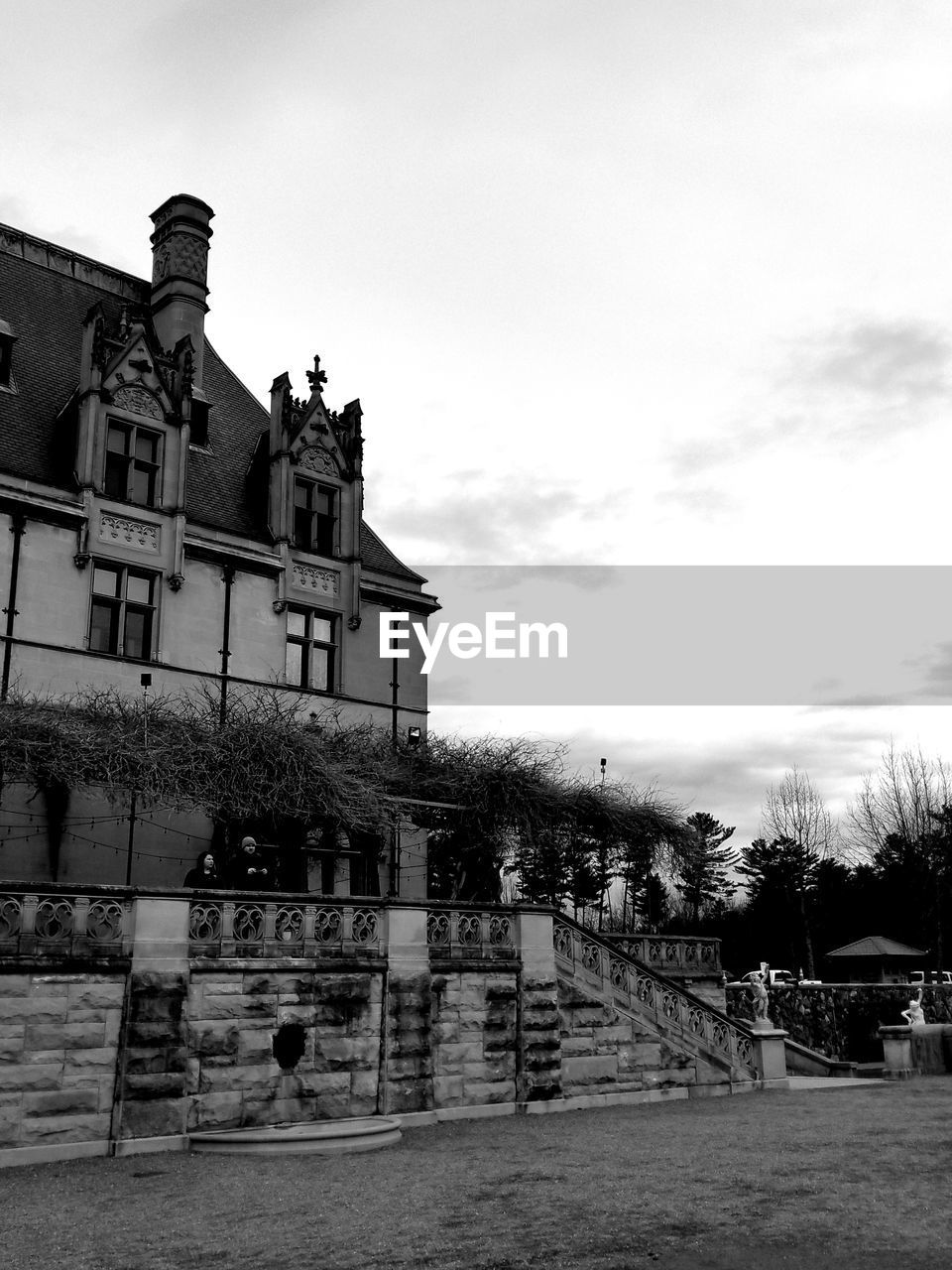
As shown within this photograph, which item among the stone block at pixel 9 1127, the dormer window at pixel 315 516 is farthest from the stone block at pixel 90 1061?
the dormer window at pixel 315 516

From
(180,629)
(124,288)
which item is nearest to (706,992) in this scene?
(180,629)

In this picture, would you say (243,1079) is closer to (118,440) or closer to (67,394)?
(118,440)

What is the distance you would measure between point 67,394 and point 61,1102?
1854cm

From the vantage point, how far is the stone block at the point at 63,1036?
1634 centimetres

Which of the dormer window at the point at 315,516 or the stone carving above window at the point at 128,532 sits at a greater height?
the dormer window at the point at 315,516

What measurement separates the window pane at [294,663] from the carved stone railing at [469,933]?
34.5 ft

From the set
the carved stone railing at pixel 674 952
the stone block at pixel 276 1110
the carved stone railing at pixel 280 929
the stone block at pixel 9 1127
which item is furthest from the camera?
the carved stone railing at pixel 674 952

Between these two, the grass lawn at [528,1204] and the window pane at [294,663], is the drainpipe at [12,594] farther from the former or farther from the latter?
the grass lawn at [528,1204]

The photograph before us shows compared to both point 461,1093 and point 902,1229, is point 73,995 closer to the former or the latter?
point 461,1093

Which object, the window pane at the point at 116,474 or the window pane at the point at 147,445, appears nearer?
the window pane at the point at 116,474

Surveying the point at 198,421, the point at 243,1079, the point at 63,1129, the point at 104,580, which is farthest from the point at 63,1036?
the point at 198,421

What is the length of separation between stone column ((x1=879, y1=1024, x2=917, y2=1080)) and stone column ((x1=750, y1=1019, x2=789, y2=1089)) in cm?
425

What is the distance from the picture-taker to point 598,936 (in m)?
23.4

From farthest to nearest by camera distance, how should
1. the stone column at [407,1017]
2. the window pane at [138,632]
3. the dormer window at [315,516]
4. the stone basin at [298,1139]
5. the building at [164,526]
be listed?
the dormer window at [315,516]
the window pane at [138,632]
the building at [164,526]
the stone column at [407,1017]
the stone basin at [298,1139]
